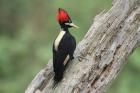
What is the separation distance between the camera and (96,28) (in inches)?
279

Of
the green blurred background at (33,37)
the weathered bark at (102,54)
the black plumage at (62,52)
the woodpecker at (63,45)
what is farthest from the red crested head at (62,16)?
the green blurred background at (33,37)

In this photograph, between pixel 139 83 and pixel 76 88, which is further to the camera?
pixel 139 83

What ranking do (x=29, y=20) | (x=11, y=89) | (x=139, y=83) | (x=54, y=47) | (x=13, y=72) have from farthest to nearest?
1. (x=29, y=20)
2. (x=13, y=72)
3. (x=11, y=89)
4. (x=139, y=83)
5. (x=54, y=47)

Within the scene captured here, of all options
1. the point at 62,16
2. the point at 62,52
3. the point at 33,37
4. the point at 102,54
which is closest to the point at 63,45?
the point at 62,52

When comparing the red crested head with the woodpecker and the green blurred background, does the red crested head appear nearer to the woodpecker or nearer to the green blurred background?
the woodpecker

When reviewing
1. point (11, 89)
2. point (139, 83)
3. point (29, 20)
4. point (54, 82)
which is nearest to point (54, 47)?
point (54, 82)

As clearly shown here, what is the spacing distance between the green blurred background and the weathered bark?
4.80 metres

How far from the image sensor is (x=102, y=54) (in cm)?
690

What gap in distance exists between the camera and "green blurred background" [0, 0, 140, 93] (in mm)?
12778

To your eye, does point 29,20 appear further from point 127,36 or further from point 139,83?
point 127,36

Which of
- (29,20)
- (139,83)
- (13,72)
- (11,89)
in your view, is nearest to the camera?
(139,83)

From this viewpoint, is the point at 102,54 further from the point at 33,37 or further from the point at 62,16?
the point at 33,37

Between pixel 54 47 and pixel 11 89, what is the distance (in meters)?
6.75

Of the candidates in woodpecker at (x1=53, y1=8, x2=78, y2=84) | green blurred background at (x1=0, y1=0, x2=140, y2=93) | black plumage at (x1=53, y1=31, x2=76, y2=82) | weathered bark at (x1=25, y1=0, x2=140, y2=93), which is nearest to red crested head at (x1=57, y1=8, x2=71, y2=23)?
woodpecker at (x1=53, y1=8, x2=78, y2=84)
